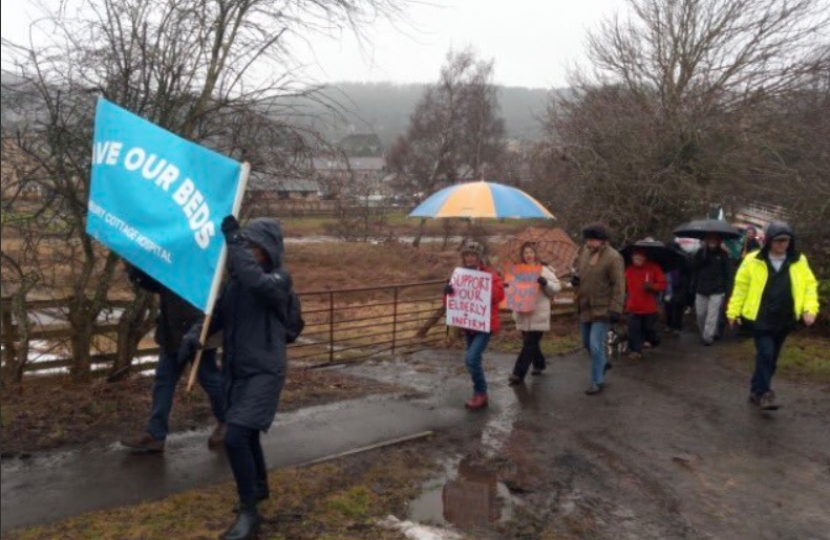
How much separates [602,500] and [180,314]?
322 cm

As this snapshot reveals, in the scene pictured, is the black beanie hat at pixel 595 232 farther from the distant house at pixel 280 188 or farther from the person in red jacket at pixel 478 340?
the distant house at pixel 280 188

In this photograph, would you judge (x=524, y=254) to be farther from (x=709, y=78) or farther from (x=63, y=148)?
(x=709, y=78)

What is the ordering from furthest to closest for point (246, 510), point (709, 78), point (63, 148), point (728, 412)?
point (709, 78) < point (728, 412) < point (63, 148) < point (246, 510)

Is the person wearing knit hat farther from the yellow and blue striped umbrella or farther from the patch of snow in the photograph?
the patch of snow

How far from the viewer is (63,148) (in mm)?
6750

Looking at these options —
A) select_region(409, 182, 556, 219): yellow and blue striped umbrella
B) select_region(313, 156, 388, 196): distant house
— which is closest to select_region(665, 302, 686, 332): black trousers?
select_region(409, 182, 556, 219): yellow and blue striped umbrella

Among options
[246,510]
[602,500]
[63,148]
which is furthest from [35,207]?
[602,500]

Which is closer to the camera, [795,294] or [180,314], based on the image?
[180,314]

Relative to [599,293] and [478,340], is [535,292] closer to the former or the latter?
[599,293]

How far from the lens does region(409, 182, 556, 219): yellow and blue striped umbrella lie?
286 inches

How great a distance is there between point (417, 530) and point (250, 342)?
149cm

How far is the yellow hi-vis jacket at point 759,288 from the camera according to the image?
22.8ft

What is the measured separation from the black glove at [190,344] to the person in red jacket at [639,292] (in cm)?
615

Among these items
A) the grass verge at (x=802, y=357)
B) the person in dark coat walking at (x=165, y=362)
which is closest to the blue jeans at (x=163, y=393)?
the person in dark coat walking at (x=165, y=362)
